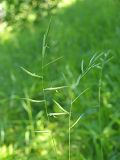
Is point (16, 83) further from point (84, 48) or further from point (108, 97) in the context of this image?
point (108, 97)

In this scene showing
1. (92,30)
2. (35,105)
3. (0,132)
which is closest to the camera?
(0,132)

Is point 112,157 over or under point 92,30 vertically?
under

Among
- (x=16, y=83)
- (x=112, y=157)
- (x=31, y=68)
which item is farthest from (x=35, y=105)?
(x=112, y=157)

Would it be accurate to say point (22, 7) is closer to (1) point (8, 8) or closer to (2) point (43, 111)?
(1) point (8, 8)

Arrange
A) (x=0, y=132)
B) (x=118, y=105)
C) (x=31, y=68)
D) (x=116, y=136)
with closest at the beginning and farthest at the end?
(x=116, y=136) < (x=118, y=105) < (x=0, y=132) < (x=31, y=68)

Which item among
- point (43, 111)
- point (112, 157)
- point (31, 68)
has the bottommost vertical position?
point (112, 157)

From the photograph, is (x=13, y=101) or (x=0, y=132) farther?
(x=13, y=101)

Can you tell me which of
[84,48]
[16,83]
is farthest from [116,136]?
[84,48]
